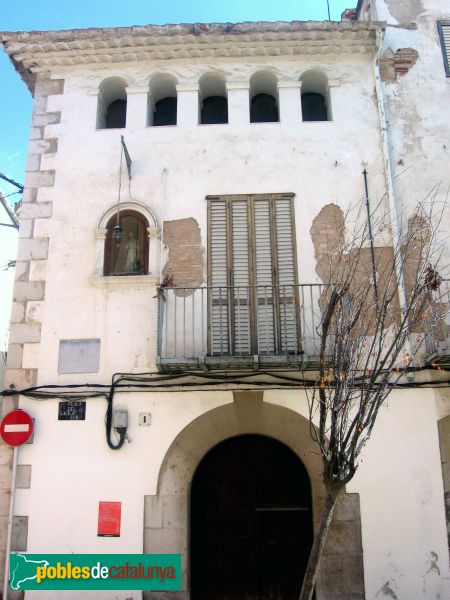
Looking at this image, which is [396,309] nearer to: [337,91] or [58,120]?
[337,91]

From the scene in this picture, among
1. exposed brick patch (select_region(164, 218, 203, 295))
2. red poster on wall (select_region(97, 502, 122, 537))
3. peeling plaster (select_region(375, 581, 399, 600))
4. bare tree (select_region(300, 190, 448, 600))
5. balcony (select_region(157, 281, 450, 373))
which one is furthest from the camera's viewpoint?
exposed brick patch (select_region(164, 218, 203, 295))

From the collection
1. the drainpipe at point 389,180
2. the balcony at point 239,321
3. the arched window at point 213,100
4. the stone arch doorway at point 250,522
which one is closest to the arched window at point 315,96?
the drainpipe at point 389,180

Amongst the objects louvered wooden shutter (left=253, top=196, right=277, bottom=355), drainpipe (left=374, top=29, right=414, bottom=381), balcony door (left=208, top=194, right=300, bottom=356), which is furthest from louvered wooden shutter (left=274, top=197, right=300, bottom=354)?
drainpipe (left=374, top=29, right=414, bottom=381)

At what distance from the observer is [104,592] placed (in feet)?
27.2

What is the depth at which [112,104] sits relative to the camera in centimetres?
1121

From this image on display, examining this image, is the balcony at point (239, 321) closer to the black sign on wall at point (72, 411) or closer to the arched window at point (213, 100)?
the black sign on wall at point (72, 411)

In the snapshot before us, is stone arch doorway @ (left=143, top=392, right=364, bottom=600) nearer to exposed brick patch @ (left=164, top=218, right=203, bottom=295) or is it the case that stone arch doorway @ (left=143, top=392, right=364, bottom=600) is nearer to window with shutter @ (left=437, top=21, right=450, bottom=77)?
exposed brick patch @ (left=164, top=218, right=203, bottom=295)

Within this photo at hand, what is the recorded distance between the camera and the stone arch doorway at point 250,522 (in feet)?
29.9

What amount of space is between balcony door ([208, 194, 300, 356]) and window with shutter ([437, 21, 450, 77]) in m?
3.77

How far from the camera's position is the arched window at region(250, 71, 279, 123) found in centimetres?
1084

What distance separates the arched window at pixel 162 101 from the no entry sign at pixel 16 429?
5.39 m
